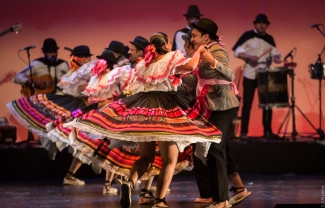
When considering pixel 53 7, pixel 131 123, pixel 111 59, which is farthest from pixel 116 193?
pixel 53 7

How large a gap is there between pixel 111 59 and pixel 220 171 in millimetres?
2520

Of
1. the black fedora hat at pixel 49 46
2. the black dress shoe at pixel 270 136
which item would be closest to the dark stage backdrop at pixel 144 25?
the black fedora hat at pixel 49 46

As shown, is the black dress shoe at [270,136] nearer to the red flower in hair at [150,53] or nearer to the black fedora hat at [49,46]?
the black fedora hat at [49,46]

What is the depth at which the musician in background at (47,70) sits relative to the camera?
11227 millimetres

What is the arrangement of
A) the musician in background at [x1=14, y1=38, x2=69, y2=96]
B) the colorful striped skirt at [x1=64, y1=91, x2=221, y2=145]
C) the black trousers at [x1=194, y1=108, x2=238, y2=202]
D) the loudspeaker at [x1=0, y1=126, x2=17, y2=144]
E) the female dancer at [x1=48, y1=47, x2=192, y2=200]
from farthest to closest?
the musician in background at [x1=14, y1=38, x2=69, y2=96], the loudspeaker at [x1=0, y1=126, x2=17, y2=144], the female dancer at [x1=48, y1=47, x2=192, y2=200], the black trousers at [x1=194, y1=108, x2=238, y2=202], the colorful striped skirt at [x1=64, y1=91, x2=221, y2=145]

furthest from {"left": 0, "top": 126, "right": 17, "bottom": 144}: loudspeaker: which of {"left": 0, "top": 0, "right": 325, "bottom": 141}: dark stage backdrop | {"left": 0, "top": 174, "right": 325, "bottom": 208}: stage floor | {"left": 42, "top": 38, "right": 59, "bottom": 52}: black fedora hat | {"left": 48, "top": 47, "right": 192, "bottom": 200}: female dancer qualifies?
{"left": 48, "top": 47, "right": 192, "bottom": 200}: female dancer

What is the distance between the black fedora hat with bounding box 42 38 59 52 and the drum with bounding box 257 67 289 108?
329cm

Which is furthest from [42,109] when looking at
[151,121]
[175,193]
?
[151,121]

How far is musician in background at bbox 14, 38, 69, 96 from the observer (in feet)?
36.8

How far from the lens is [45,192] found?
28.0 feet

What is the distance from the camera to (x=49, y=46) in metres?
11.4

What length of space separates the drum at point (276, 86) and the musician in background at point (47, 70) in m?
3.15

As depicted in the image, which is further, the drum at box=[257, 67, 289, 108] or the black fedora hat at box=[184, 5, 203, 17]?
the black fedora hat at box=[184, 5, 203, 17]

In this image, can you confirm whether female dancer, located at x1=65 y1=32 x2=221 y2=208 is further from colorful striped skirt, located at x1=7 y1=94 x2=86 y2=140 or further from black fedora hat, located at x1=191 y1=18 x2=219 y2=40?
colorful striped skirt, located at x1=7 y1=94 x2=86 y2=140
